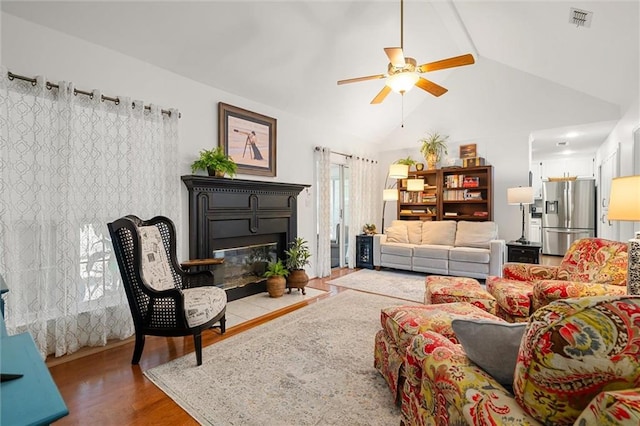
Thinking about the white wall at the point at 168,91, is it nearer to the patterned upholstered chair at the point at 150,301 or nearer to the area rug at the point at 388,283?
the area rug at the point at 388,283

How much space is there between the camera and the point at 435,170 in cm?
600

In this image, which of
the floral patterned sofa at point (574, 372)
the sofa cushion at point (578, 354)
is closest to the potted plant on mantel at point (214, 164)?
the floral patterned sofa at point (574, 372)

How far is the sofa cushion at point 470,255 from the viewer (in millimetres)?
4789

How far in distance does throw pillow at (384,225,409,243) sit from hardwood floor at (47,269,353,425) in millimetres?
3751

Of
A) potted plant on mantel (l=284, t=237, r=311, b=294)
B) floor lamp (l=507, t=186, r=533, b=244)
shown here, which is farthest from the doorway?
floor lamp (l=507, t=186, r=533, b=244)

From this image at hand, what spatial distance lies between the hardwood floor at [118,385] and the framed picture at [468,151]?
519cm

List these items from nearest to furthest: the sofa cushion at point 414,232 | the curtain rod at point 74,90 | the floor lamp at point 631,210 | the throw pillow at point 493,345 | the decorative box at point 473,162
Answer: the throw pillow at point 493,345 → the floor lamp at point 631,210 → the curtain rod at point 74,90 → the decorative box at point 473,162 → the sofa cushion at point 414,232

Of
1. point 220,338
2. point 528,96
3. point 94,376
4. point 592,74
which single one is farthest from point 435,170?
point 94,376

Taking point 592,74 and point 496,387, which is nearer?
point 496,387

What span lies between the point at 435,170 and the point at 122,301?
541 cm

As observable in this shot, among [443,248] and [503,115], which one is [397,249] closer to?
[443,248]

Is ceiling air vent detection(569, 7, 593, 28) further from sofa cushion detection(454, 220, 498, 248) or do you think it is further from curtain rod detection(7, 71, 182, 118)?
curtain rod detection(7, 71, 182, 118)

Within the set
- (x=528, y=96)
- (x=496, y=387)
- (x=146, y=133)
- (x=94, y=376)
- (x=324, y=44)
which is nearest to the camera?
(x=496, y=387)

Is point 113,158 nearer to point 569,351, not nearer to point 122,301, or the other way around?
point 122,301
